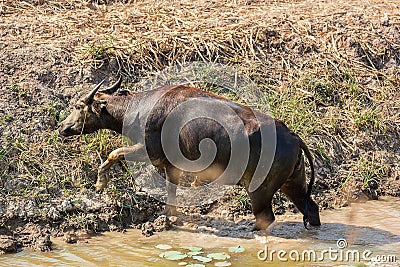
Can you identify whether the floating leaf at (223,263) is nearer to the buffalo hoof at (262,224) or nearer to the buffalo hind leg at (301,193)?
the buffalo hoof at (262,224)

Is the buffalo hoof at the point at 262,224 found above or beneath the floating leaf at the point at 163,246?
above

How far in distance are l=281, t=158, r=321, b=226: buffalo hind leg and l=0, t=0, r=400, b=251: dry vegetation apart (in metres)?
0.83

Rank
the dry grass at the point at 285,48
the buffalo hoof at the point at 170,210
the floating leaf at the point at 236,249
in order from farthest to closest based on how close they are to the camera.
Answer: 1. the dry grass at the point at 285,48
2. the buffalo hoof at the point at 170,210
3. the floating leaf at the point at 236,249

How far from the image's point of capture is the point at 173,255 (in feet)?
23.9

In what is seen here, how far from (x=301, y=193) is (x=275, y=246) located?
70cm

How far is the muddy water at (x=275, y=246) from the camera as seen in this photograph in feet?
23.6

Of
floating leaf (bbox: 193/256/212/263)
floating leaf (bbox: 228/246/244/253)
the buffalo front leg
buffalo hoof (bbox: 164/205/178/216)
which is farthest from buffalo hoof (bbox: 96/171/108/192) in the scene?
floating leaf (bbox: 228/246/244/253)

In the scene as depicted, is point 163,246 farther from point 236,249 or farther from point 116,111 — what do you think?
point 116,111

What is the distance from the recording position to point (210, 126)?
25.9 feet

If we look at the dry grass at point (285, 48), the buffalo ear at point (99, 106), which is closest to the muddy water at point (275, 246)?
the dry grass at point (285, 48)

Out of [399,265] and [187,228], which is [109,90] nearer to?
[187,228]

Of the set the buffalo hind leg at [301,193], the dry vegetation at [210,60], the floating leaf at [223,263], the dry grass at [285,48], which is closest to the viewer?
the floating leaf at [223,263]

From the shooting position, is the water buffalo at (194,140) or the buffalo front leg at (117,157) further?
the buffalo front leg at (117,157)

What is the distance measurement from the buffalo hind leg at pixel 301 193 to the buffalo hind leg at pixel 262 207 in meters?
0.31
